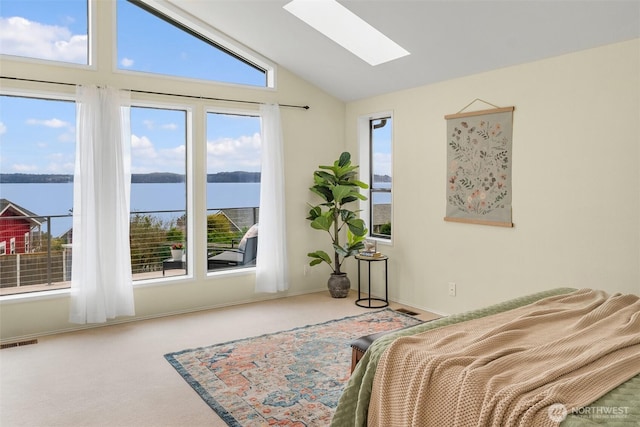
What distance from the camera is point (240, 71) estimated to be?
529 centimetres

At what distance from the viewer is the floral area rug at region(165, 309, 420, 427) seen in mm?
2781

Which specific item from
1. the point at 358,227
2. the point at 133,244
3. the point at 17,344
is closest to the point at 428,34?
the point at 358,227

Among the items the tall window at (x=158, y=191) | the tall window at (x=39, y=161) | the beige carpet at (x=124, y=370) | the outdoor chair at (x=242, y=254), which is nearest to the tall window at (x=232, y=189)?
the outdoor chair at (x=242, y=254)

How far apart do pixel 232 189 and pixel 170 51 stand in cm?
154

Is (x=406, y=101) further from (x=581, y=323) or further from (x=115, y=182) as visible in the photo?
(x=581, y=323)

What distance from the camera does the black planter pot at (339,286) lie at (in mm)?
5477

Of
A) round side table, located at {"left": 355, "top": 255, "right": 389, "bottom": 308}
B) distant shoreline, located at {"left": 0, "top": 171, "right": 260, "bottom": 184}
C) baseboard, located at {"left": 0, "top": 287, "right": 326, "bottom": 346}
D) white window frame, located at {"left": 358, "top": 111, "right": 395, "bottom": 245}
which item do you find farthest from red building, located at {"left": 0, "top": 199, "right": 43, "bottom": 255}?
white window frame, located at {"left": 358, "top": 111, "right": 395, "bottom": 245}

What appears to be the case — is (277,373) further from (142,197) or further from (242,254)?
(142,197)

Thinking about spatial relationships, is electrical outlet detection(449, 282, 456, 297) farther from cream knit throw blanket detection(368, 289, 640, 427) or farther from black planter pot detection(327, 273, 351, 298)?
cream knit throw blanket detection(368, 289, 640, 427)

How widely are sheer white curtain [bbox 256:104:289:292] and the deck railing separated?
1.06ft

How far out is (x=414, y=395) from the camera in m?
1.79

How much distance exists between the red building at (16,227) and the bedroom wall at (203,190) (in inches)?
20.2

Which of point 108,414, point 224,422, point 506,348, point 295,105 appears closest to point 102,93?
point 295,105

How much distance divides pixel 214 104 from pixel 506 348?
4.00 meters
